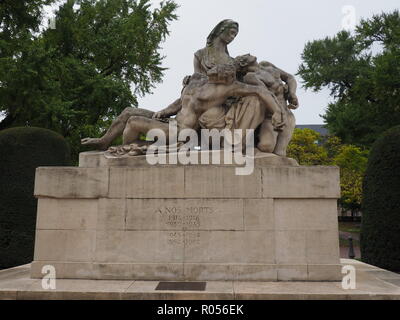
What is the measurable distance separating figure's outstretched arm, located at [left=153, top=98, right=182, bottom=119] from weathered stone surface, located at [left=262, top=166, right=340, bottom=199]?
2703 mm

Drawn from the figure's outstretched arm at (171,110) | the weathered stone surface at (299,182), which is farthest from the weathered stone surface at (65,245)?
the weathered stone surface at (299,182)

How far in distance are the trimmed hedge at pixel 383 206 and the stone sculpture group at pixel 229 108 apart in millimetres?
3618

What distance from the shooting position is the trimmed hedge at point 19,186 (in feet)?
36.0

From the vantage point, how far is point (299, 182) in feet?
25.1

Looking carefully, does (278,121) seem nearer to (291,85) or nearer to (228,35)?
(291,85)

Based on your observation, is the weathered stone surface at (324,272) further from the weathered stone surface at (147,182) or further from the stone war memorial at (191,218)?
the weathered stone surface at (147,182)

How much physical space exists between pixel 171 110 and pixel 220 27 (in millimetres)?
2306

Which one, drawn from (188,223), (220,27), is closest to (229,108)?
(220,27)

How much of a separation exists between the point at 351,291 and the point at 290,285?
1.01 metres

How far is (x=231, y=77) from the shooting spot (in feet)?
27.5

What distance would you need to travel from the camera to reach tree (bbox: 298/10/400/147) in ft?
81.3

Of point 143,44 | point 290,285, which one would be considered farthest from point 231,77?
point 143,44
